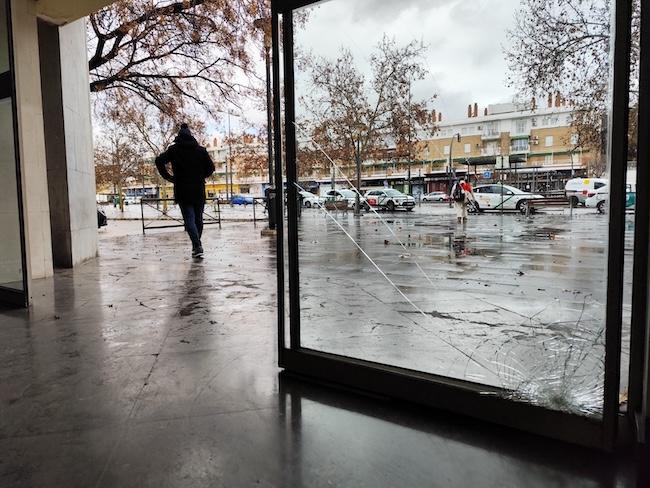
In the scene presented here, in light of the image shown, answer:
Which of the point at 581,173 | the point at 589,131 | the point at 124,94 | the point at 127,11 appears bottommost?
the point at 581,173

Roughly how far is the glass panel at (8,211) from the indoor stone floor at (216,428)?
4.50ft

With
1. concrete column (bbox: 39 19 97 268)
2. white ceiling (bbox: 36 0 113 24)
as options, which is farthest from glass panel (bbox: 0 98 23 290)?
white ceiling (bbox: 36 0 113 24)

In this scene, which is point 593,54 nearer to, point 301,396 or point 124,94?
point 301,396

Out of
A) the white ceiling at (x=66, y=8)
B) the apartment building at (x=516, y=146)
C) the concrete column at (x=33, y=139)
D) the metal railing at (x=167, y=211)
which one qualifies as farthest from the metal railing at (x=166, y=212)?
the apartment building at (x=516, y=146)

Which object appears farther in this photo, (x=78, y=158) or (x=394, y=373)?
(x=78, y=158)

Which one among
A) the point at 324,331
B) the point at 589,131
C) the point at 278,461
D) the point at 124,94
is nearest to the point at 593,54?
the point at 589,131

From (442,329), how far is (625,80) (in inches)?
81.9

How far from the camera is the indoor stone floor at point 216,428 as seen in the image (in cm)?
175

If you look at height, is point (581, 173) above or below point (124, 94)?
below

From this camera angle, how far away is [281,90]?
2.66m

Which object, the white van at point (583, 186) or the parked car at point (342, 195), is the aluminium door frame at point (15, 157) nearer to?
the parked car at point (342, 195)

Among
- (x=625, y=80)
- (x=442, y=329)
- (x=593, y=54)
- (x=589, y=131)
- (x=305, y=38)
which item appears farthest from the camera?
(x=442, y=329)

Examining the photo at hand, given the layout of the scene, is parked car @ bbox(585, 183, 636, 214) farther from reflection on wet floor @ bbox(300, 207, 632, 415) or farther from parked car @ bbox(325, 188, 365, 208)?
parked car @ bbox(325, 188, 365, 208)

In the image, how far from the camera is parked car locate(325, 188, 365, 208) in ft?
11.5
